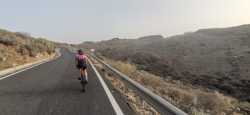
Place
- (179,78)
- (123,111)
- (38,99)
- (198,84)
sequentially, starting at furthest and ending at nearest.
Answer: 1. (179,78)
2. (198,84)
3. (38,99)
4. (123,111)

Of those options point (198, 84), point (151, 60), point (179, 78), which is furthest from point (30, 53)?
point (198, 84)

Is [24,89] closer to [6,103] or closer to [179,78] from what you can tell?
[6,103]

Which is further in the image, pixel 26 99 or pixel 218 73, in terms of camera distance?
pixel 218 73

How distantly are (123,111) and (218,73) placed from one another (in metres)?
22.2

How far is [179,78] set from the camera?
25.6 meters

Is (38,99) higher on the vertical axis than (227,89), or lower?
higher

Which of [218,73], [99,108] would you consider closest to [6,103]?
[99,108]

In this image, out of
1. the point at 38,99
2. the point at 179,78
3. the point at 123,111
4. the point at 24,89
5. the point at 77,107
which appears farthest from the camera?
the point at 179,78

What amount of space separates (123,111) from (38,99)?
3.30 metres

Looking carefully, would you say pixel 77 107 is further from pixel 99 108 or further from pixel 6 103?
pixel 6 103

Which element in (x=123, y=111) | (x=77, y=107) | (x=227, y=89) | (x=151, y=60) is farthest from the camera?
(x=151, y=60)

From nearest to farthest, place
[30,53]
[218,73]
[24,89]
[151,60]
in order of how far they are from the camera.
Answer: [24,89] → [218,73] → [30,53] → [151,60]

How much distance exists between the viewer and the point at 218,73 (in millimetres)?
27500

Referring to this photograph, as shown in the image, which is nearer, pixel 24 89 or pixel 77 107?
pixel 77 107
